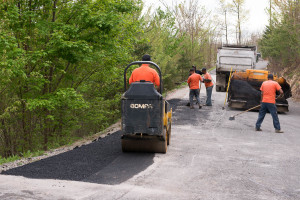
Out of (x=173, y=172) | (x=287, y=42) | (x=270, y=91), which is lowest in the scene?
(x=173, y=172)

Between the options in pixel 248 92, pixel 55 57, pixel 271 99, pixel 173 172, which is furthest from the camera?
pixel 248 92

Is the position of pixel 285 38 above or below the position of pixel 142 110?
above

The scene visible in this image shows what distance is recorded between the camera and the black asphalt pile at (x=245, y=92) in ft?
49.3

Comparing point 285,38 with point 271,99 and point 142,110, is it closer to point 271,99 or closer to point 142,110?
point 271,99

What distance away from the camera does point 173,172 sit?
6.09 m

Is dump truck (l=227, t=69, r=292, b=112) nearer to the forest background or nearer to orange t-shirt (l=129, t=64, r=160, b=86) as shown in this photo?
the forest background

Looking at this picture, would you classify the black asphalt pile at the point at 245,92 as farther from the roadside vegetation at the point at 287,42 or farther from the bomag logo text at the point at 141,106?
the bomag logo text at the point at 141,106

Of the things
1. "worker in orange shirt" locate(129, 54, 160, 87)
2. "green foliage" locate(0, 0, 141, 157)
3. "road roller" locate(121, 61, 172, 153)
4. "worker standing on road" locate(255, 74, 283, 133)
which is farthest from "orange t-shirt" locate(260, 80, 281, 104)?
"road roller" locate(121, 61, 172, 153)

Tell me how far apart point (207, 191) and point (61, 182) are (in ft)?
7.43

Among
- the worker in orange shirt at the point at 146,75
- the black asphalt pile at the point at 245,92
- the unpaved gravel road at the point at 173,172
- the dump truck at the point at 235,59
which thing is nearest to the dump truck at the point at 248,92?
the black asphalt pile at the point at 245,92

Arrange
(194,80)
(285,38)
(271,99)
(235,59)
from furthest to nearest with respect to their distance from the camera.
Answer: (285,38) → (235,59) → (194,80) → (271,99)

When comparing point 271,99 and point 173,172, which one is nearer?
point 173,172

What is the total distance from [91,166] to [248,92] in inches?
414

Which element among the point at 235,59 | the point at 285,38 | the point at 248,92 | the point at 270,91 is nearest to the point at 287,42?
the point at 285,38
